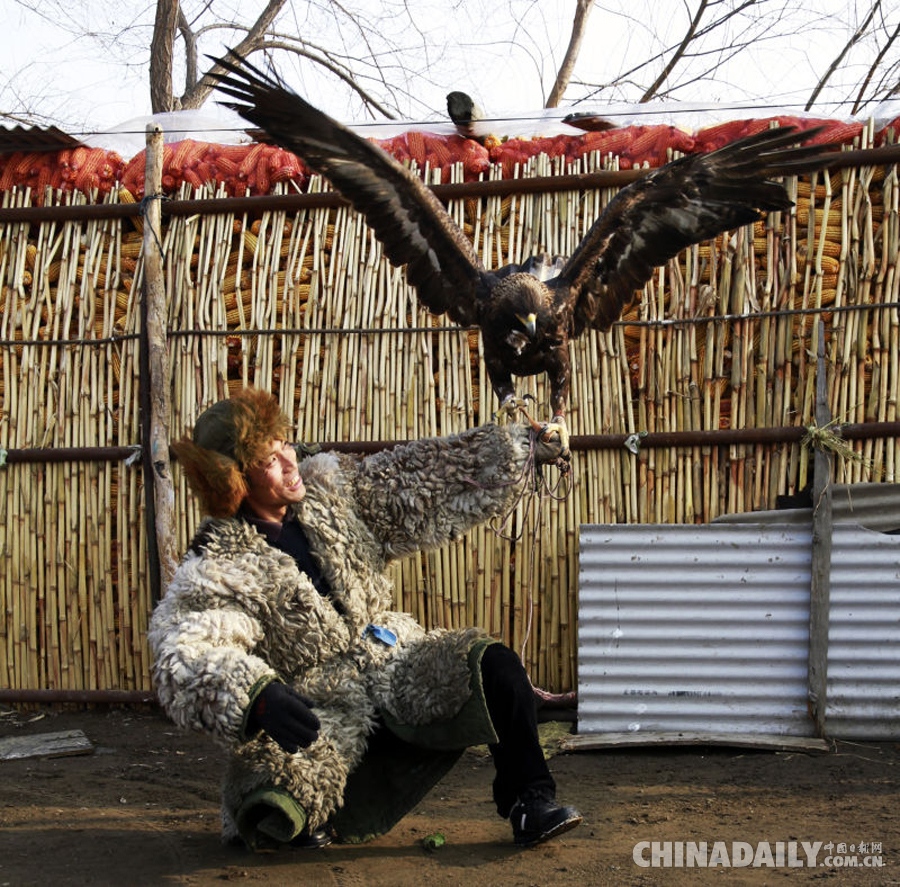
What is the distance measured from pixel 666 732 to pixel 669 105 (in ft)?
9.09

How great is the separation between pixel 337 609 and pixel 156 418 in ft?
7.20

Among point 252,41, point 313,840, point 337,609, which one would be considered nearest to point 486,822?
point 313,840

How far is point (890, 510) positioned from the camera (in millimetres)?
3998

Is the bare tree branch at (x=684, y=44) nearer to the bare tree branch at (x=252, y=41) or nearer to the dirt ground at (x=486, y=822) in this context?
the bare tree branch at (x=252, y=41)

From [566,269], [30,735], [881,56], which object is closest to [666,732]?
[566,269]

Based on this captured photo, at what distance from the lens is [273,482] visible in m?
2.58

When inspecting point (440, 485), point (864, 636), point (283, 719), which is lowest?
point (864, 636)

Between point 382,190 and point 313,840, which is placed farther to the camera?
point 382,190

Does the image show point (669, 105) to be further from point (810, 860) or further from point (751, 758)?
point (810, 860)

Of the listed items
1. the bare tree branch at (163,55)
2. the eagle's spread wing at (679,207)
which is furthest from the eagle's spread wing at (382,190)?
the bare tree branch at (163,55)

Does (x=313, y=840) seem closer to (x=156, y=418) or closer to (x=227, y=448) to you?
(x=227, y=448)

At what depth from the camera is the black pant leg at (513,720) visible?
2.56 metres

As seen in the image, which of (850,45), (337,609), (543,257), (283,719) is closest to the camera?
(283,719)

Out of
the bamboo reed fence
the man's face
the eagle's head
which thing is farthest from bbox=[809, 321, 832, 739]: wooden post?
the man's face
